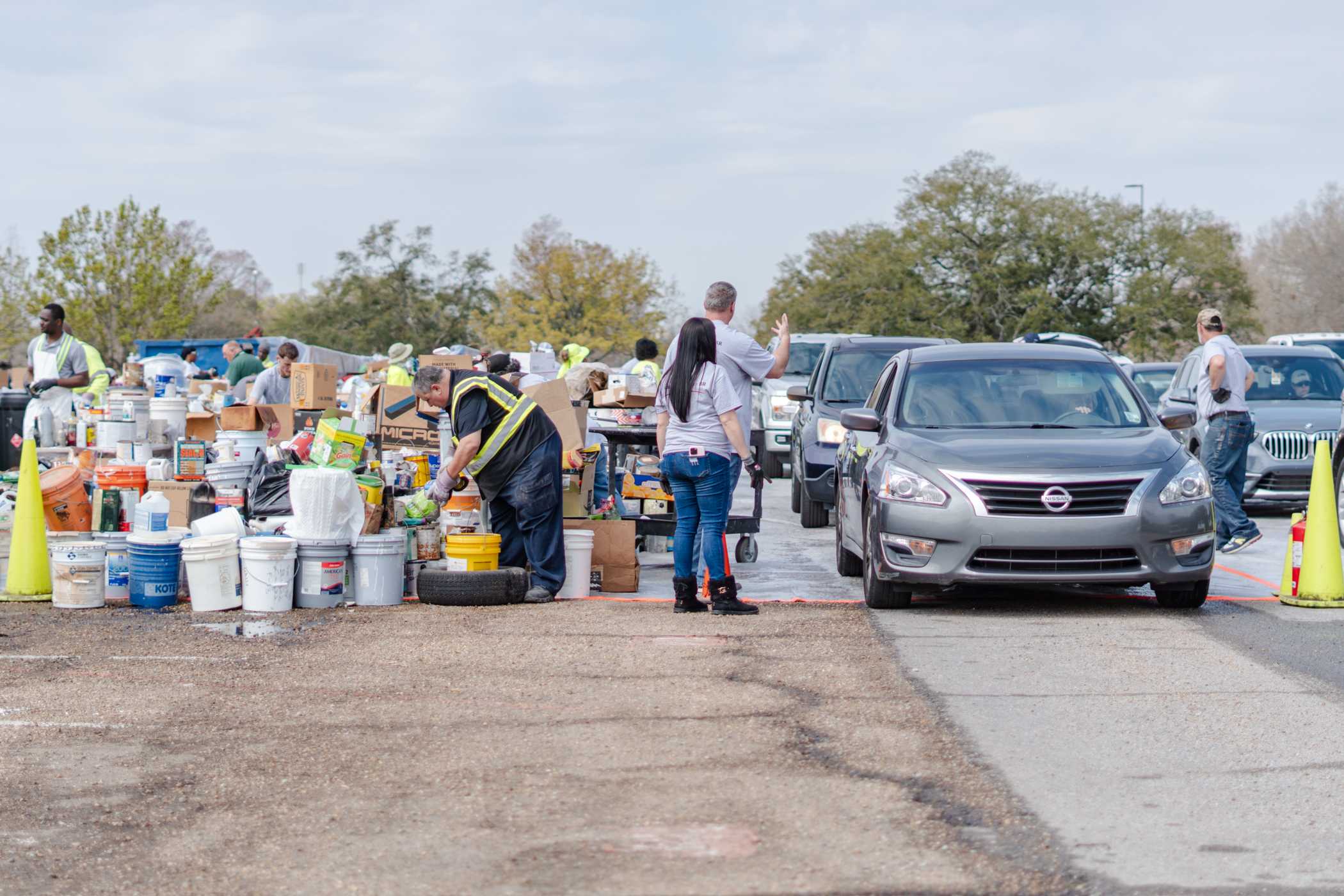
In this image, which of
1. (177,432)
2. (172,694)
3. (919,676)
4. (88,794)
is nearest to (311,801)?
(88,794)

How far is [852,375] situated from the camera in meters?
15.9

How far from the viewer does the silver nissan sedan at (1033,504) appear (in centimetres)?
Answer: 900

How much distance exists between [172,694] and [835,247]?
67.0m

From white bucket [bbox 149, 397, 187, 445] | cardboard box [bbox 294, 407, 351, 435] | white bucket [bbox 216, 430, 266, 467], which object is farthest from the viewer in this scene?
cardboard box [bbox 294, 407, 351, 435]

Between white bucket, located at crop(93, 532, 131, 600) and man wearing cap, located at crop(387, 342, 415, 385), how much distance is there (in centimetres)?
562

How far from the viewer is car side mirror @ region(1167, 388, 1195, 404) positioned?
15055 millimetres

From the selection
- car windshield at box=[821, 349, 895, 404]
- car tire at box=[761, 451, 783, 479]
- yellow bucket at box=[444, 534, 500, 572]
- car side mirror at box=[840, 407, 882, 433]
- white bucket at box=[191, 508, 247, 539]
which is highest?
car windshield at box=[821, 349, 895, 404]

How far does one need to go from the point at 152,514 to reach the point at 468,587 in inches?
79.4

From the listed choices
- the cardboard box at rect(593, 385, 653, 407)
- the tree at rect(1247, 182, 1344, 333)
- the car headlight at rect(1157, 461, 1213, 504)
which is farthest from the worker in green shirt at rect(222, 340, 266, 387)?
the tree at rect(1247, 182, 1344, 333)

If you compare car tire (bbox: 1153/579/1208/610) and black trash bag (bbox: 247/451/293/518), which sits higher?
black trash bag (bbox: 247/451/293/518)

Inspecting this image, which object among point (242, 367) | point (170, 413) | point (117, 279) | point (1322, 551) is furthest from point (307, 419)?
point (117, 279)

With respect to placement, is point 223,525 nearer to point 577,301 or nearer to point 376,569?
point 376,569

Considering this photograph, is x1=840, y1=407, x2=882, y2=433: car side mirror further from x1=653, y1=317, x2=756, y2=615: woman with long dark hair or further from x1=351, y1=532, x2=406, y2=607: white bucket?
x1=351, y1=532, x2=406, y2=607: white bucket

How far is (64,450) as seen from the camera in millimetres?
13695
